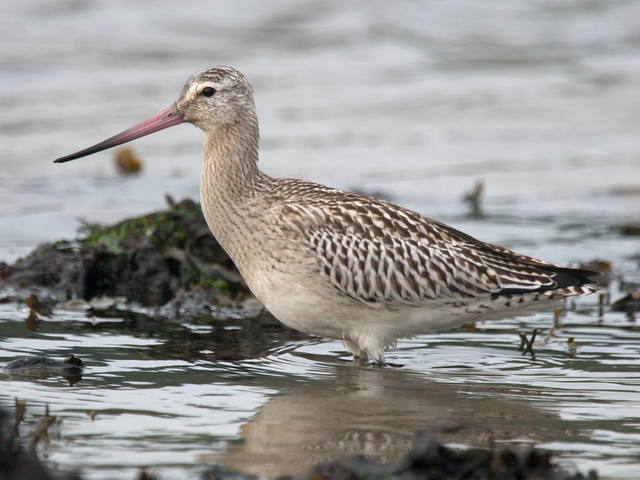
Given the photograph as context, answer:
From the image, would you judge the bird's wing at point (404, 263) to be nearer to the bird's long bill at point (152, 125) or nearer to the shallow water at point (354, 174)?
the shallow water at point (354, 174)

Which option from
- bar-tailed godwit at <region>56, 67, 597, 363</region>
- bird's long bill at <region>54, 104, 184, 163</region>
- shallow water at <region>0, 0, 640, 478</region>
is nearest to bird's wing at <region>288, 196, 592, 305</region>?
bar-tailed godwit at <region>56, 67, 597, 363</region>

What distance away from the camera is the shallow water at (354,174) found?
5.56 m

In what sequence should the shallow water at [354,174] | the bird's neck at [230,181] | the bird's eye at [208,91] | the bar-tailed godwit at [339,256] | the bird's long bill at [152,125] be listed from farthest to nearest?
the bird's long bill at [152,125] < the bird's eye at [208,91] < the bird's neck at [230,181] < the bar-tailed godwit at [339,256] < the shallow water at [354,174]

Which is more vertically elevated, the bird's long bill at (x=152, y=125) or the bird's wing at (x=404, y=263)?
the bird's long bill at (x=152, y=125)

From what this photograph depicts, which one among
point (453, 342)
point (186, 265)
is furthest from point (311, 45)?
point (453, 342)

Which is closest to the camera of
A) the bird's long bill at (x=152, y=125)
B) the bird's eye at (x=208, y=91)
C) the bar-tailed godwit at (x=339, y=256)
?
the bar-tailed godwit at (x=339, y=256)

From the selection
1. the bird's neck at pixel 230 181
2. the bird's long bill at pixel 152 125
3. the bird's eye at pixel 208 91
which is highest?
the bird's eye at pixel 208 91

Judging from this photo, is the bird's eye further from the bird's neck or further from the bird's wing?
the bird's wing

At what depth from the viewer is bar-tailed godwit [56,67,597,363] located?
6852 millimetres

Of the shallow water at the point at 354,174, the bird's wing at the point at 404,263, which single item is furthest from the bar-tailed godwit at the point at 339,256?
the shallow water at the point at 354,174

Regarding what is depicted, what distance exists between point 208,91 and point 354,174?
25.7ft

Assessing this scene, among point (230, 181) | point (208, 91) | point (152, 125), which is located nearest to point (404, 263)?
point (230, 181)

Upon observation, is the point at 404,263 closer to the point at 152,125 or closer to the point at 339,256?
the point at 339,256

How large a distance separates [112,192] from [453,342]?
23.4 feet
